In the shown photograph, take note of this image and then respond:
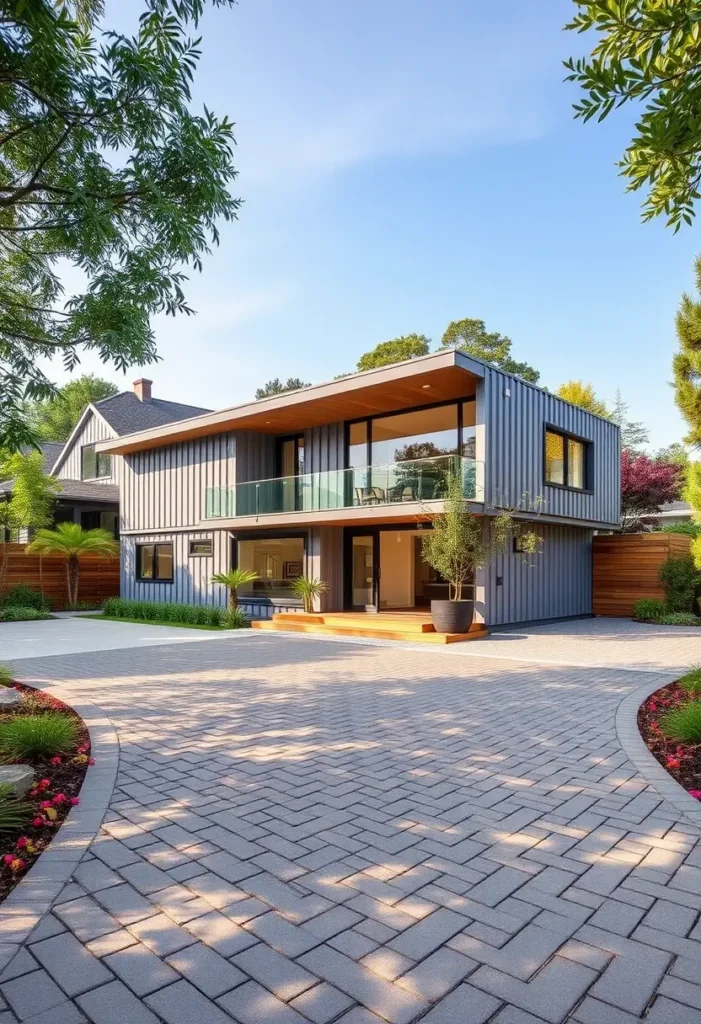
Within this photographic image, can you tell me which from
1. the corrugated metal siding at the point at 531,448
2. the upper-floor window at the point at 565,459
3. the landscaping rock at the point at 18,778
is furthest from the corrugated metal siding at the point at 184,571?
the landscaping rock at the point at 18,778

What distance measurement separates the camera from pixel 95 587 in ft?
69.2

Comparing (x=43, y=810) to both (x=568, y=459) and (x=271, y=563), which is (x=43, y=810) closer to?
(x=271, y=563)

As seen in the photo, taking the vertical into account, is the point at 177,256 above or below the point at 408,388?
below

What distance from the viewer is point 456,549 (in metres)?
12.0

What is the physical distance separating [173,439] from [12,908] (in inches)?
680

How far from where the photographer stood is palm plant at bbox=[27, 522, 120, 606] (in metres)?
18.4

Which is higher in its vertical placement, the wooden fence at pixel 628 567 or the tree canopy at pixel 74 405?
the tree canopy at pixel 74 405

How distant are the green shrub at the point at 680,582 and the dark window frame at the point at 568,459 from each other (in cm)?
292

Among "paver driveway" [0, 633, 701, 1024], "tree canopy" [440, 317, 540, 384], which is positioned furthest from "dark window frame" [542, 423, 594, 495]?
"tree canopy" [440, 317, 540, 384]

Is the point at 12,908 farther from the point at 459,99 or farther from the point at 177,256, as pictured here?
the point at 459,99

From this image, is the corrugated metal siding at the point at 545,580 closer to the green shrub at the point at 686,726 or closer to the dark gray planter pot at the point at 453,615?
the dark gray planter pot at the point at 453,615

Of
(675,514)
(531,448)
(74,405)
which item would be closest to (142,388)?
(74,405)

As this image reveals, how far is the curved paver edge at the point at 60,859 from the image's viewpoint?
95.5 inches

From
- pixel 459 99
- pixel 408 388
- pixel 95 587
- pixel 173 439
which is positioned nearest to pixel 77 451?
pixel 95 587
